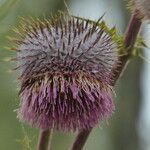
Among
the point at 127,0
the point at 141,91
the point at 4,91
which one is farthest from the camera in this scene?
the point at 141,91

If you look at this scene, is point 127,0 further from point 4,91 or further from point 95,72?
point 4,91

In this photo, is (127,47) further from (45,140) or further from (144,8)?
(45,140)

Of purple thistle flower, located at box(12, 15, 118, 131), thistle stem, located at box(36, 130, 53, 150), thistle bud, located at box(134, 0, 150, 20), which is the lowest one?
thistle stem, located at box(36, 130, 53, 150)

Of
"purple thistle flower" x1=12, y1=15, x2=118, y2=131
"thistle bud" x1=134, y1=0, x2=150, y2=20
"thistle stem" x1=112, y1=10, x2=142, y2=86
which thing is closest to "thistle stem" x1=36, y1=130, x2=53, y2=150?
"purple thistle flower" x1=12, y1=15, x2=118, y2=131

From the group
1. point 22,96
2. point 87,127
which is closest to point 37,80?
point 22,96

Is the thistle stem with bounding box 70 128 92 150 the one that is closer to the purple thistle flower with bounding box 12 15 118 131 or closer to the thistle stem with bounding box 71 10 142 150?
the thistle stem with bounding box 71 10 142 150
